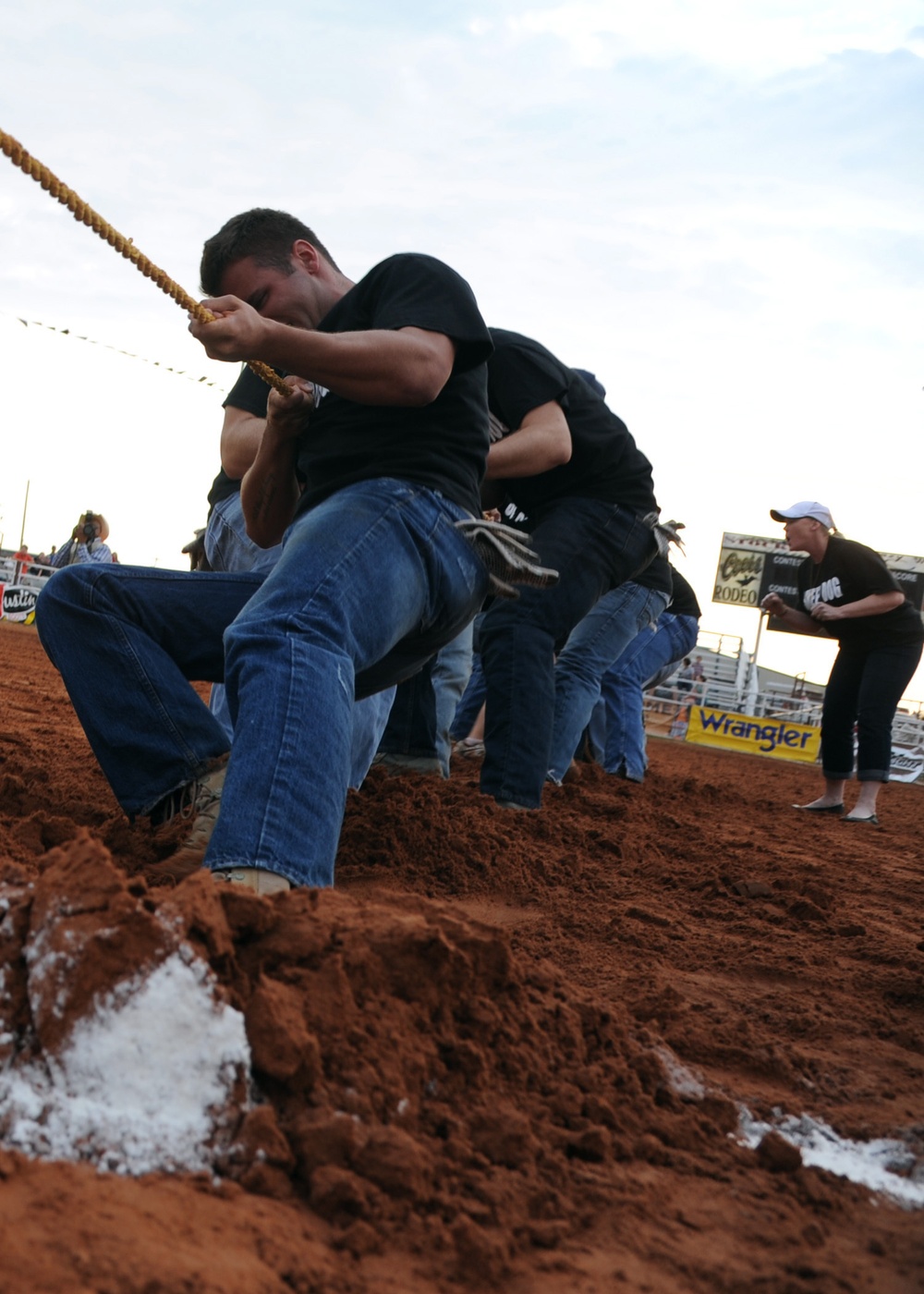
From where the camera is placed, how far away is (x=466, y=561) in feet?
8.44

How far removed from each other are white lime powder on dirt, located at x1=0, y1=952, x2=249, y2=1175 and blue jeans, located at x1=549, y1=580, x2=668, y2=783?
12.1ft

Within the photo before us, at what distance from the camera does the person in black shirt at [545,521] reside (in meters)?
3.79

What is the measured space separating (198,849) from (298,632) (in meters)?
0.54

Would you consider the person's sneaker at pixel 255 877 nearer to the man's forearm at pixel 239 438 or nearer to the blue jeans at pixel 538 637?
the man's forearm at pixel 239 438

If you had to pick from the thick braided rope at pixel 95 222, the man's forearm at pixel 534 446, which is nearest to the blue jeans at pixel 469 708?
the man's forearm at pixel 534 446

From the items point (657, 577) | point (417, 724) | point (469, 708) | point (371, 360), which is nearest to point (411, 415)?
Answer: point (371, 360)

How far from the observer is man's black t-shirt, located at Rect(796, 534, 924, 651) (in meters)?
6.77

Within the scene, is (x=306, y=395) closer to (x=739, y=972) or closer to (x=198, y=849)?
(x=198, y=849)

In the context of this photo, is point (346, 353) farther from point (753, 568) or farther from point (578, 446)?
point (753, 568)

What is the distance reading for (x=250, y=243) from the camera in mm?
2791

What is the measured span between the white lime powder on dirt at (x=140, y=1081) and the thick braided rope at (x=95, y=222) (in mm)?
1302

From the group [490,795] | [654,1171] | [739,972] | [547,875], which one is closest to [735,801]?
[490,795]

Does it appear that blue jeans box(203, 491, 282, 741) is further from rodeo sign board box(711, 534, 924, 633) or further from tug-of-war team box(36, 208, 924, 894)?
rodeo sign board box(711, 534, 924, 633)

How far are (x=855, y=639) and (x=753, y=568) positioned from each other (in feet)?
79.4
